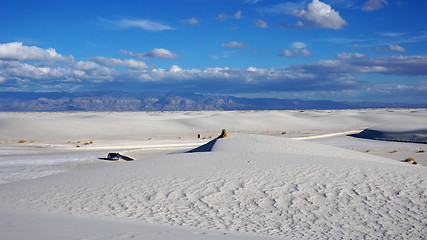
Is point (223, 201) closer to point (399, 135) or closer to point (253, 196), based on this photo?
point (253, 196)

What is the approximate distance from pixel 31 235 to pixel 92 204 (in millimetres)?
2530

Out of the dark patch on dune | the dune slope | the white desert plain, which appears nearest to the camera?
the white desert plain

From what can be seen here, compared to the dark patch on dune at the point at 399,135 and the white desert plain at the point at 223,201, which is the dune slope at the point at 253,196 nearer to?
the white desert plain at the point at 223,201

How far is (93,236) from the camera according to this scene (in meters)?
5.95

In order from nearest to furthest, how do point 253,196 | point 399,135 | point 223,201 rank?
1. point 223,201
2. point 253,196
3. point 399,135

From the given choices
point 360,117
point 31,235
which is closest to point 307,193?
point 31,235

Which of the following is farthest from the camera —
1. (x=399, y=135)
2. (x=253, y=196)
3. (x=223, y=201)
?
(x=399, y=135)

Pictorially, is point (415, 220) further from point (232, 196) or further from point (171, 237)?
point (171, 237)

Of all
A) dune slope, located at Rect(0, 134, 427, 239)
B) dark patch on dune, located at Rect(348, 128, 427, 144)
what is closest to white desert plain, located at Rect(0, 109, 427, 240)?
dune slope, located at Rect(0, 134, 427, 239)

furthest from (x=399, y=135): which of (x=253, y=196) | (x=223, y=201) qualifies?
(x=223, y=201)

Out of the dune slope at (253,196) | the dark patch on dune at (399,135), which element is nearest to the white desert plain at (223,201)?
the dune slope at (253,196)

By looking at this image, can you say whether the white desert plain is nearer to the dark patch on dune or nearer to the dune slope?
the dune slope

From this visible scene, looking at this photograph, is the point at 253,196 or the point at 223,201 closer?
the point at 223,201

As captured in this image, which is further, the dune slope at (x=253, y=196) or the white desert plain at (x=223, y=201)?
the dune slope at (x=253, y=196)
